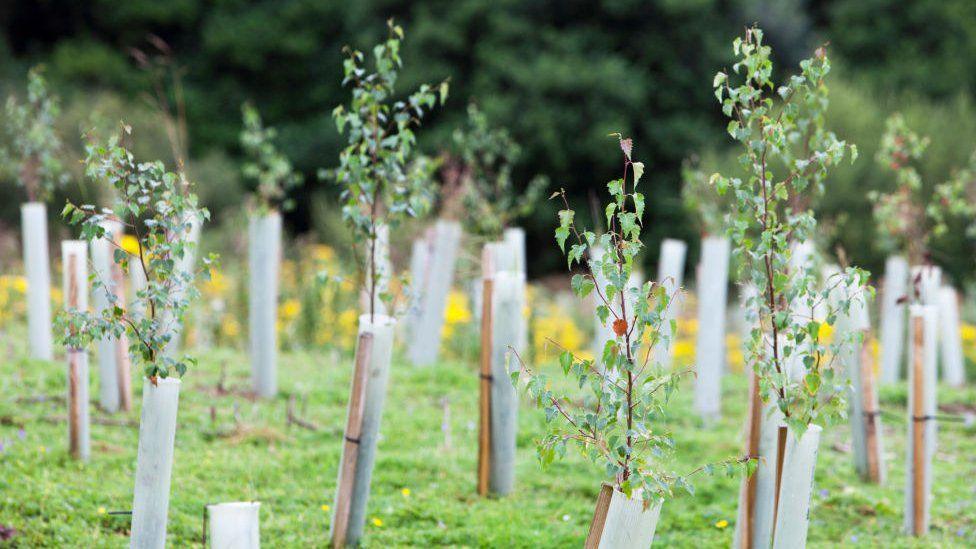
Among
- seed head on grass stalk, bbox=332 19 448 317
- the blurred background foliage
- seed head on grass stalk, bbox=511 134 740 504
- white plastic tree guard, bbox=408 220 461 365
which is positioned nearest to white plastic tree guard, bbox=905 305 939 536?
seed head on grass stalk, bbox=511 134 740 504

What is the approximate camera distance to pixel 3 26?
22.2 m

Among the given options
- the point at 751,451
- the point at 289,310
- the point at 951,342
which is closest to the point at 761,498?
the point at 751,451

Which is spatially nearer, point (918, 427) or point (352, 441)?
point (352, 441)

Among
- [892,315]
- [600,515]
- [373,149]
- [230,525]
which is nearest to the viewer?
[600,515]

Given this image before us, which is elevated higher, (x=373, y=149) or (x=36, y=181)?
(x=36, y=181)

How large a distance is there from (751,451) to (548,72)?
1452cm

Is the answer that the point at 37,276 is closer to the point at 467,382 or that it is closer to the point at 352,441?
the point at 467,382

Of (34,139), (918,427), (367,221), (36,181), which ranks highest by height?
(34,139)

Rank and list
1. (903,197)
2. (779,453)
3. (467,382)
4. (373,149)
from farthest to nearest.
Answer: (467,382)
(903,197)
(373,149)
(779,453)

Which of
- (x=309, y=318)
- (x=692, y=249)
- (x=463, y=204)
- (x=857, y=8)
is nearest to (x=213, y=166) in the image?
(x=692, y=249)

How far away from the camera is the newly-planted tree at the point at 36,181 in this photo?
627cm

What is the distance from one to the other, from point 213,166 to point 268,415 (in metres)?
12.1

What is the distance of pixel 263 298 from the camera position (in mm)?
6133

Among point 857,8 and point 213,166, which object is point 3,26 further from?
point 857,8
